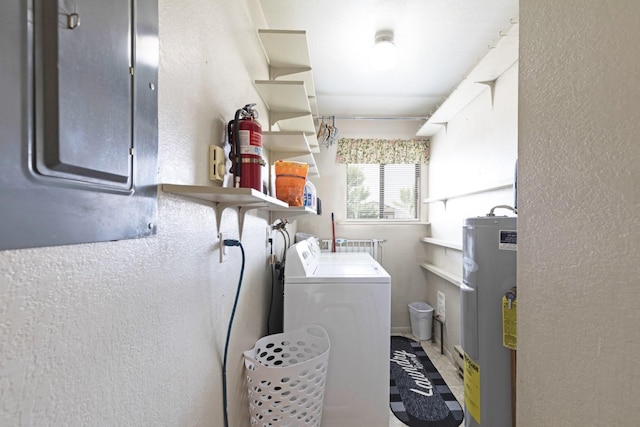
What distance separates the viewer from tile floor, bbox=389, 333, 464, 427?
1.92 m

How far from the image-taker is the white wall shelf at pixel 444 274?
97.7 inches

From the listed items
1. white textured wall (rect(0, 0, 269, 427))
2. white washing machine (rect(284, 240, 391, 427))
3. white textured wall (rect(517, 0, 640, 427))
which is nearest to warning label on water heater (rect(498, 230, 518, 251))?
white textured wall (rect(517, 0, 640, 427))

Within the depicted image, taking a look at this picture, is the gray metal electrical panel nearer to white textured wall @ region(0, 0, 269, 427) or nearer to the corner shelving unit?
white textured wall @ region(0, 0, 269, 427)

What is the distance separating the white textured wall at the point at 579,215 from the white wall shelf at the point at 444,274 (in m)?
1.92

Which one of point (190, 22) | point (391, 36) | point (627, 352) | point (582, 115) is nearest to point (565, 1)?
point (582, 115)

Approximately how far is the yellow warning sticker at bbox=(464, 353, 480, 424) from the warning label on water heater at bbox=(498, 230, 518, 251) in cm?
49

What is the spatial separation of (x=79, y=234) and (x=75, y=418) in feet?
1.00

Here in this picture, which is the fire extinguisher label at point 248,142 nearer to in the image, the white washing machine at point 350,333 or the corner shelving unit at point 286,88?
the corner shelving unit at point 286,88

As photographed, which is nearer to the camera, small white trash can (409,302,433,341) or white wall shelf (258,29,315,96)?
white wall shelf (258,29,315,96)

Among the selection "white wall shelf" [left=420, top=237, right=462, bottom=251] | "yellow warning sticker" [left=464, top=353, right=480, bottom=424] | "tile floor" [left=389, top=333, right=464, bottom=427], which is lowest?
"tile floor" [left=389, top=333, right=464, bottom=427]

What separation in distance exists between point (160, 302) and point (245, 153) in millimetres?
571

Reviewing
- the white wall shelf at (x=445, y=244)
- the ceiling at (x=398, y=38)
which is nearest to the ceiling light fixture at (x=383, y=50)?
the ceiling at (x=398, y=38)

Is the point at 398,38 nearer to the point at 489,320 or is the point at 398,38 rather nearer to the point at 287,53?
the point at 287,53

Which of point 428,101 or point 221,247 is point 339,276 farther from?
point 428,101
